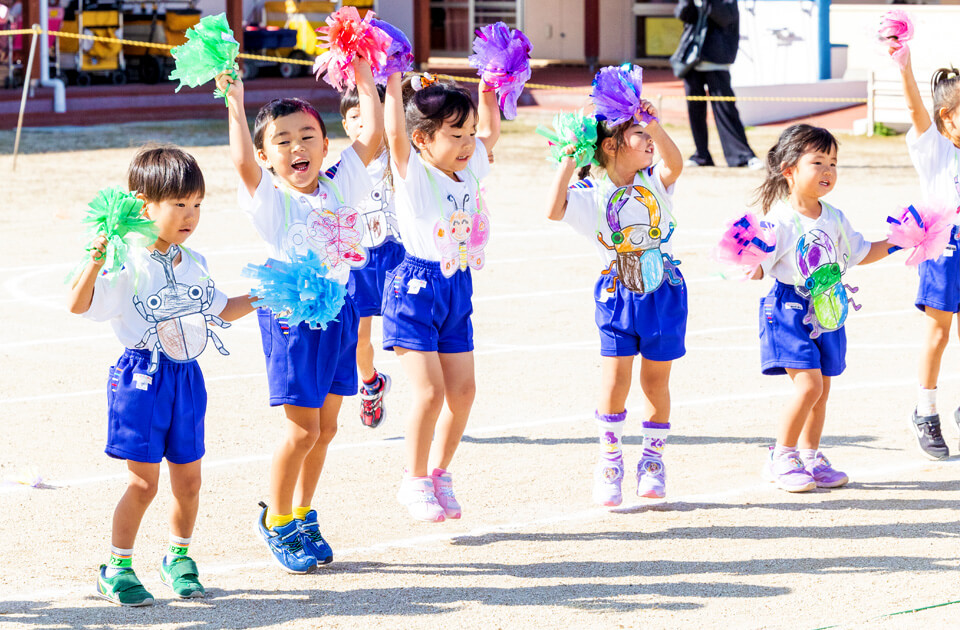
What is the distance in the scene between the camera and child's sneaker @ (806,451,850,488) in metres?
6.02

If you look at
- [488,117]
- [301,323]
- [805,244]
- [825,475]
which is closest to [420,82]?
[488,117]

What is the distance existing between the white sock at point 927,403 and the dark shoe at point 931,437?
2 cm

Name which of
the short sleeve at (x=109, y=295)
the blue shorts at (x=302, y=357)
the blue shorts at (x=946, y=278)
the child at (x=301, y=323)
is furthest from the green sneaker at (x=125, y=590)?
the blue shorts at (x=946, y=278)

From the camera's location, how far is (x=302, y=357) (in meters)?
4.92

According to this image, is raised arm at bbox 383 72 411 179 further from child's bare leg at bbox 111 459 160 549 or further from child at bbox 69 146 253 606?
child's bare leg at bbox 111 459 160 549

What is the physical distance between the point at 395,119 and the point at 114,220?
1336 millimetres

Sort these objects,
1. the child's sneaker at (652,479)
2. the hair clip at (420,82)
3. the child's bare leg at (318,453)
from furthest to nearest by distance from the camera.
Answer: the hair clip at (420,82), the child's sneaker at (652,479), the child's bare leg at (318,453)

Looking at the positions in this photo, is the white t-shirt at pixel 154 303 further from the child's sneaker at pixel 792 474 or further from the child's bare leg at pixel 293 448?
the child's sneaker at pixel 792 474

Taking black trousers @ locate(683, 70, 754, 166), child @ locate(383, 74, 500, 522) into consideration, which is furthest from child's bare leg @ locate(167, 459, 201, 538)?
black trousers @ locate(683, 70, 754, 166)

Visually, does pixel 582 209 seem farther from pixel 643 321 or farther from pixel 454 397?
pixel 454 397

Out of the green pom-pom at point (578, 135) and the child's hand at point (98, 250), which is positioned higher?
the green pom-pom at point (578, 135)

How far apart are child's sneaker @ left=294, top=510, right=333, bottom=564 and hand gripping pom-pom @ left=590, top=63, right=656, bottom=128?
201 cm

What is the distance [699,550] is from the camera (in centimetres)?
528

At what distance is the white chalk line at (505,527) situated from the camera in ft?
15.8
